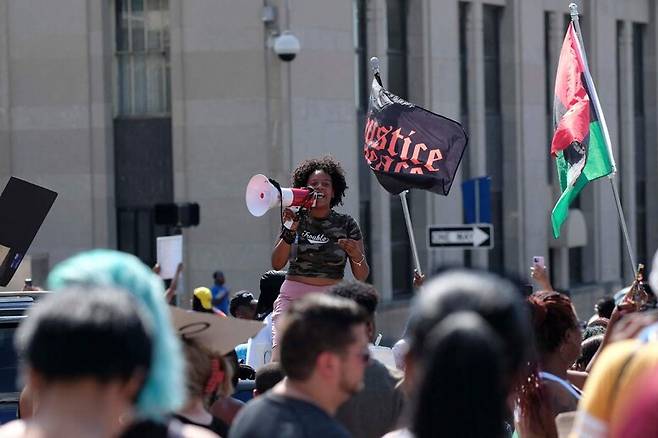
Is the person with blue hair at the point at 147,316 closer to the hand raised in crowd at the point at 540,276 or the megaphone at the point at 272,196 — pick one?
the hand raised in crowd at the point at 540,276

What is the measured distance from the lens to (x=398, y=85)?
82.9ft

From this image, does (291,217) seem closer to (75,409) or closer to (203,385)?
(203,385)

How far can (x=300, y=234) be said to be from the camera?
9609 mm

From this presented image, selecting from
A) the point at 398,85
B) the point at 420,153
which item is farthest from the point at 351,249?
the point at 398,85

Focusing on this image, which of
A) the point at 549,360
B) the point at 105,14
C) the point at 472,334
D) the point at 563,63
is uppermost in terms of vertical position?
the point at 105,14

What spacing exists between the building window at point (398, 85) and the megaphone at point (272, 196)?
15475 millimetres

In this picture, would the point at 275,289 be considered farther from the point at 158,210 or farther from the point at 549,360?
the point at 158,210

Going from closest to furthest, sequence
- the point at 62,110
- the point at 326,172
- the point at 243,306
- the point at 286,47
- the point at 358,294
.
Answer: the point at 358,294 < the point at 326,172 < the point at 243,306 < the point at 286,47 < the point at 62,110

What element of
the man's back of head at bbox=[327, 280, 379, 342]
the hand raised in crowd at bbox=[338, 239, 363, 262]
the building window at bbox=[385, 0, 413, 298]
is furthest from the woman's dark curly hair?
the building window at bbox=[385, 0, 413, 298]

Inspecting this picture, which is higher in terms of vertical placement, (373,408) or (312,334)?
(312,334)

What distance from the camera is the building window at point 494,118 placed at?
A: 2778 cm

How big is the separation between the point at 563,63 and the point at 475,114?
574 inches

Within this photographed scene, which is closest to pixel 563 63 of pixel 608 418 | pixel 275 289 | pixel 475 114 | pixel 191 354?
pixel 275 289

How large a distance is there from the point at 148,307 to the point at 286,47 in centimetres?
1745
